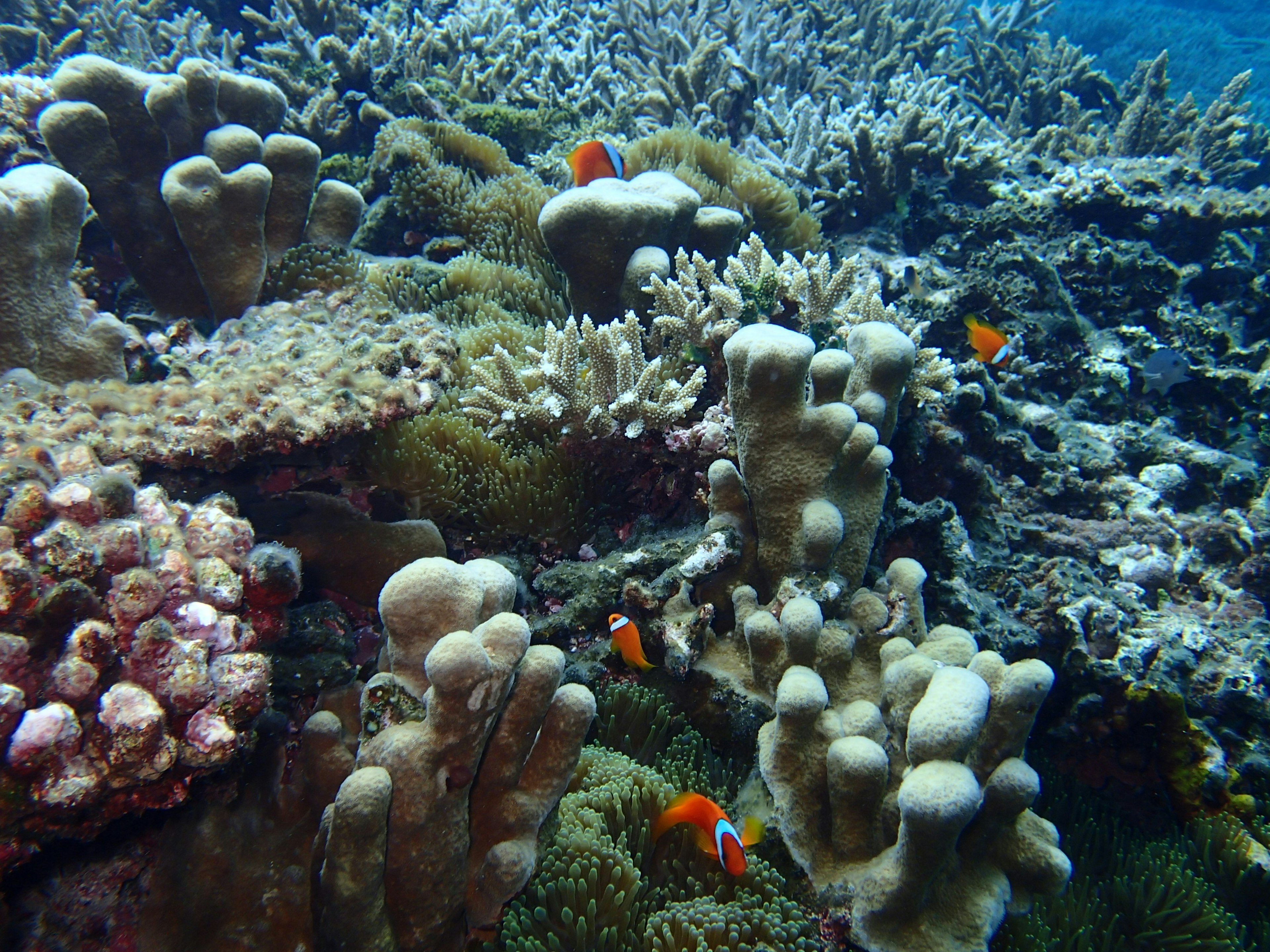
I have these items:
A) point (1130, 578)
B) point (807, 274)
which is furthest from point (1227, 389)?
point (807, 274)

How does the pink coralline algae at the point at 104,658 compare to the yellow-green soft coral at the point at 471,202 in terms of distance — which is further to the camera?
the yellow-green soft coral at the point at 471,202

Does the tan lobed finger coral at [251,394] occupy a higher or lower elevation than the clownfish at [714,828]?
higher

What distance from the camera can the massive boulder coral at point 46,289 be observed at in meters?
2.63

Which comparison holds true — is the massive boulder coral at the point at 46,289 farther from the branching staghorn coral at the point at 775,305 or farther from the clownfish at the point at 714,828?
the clownfish at the point at 714,828

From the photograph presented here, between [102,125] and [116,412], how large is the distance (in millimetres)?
1947

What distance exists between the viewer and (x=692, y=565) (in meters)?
2.55

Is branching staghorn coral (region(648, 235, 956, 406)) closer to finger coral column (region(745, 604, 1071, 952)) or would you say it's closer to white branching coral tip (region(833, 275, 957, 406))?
white branching coral tip (region(833, 275, 957, 406))

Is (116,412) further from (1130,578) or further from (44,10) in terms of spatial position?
(44,10)

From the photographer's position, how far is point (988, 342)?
396 centimetres

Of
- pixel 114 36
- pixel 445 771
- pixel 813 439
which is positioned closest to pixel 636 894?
pixel 445 771

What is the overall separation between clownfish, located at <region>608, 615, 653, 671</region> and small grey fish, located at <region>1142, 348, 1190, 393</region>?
4225 millimetres

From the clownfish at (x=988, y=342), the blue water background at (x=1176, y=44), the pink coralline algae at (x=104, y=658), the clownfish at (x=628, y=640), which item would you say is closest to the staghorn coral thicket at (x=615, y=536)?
the pink coralline algae at (x=104, y=658)

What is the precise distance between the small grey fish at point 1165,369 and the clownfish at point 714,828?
14.0 feet

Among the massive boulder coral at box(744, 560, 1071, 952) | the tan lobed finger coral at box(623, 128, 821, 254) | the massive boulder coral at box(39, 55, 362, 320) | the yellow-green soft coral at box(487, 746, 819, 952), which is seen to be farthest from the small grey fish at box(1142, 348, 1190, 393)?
the massive boulder coral at box(39, 55, 362, 320)
